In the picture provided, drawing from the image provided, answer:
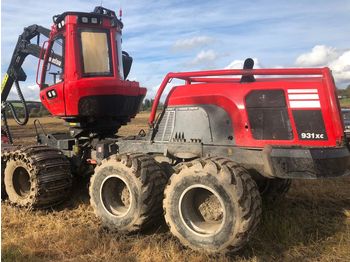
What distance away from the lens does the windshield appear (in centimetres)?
648

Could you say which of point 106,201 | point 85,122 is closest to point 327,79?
point 106,201

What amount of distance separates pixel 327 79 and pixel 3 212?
16.0 ft

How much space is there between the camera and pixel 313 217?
5750 mm

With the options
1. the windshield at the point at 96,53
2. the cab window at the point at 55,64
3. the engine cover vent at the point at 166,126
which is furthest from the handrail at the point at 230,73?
the cab window at the point at 55,64

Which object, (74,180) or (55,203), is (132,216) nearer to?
(55,203)

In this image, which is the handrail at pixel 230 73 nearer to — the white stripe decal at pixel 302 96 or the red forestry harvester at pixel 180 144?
the red forestry harvester at pixel 180 144

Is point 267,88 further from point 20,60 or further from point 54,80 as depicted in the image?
point 20,60

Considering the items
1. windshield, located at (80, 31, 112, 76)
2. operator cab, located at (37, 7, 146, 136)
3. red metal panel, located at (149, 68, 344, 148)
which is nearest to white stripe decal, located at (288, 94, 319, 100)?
red metal panel, located at (149, 68, 344, 148)

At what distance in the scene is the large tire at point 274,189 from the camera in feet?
20.3

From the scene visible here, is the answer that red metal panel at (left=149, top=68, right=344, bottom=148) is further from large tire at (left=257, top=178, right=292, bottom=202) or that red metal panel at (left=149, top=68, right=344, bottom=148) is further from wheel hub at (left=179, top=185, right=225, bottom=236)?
large tire at (left=257, top=178, right=292, bottom=202)

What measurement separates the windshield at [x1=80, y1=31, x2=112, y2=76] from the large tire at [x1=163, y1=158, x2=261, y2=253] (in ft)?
8.38

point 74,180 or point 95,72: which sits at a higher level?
point 95,72

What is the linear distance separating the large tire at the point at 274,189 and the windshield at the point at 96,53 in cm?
291

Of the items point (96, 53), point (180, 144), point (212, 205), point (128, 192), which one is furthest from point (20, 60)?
point (212, 205)
